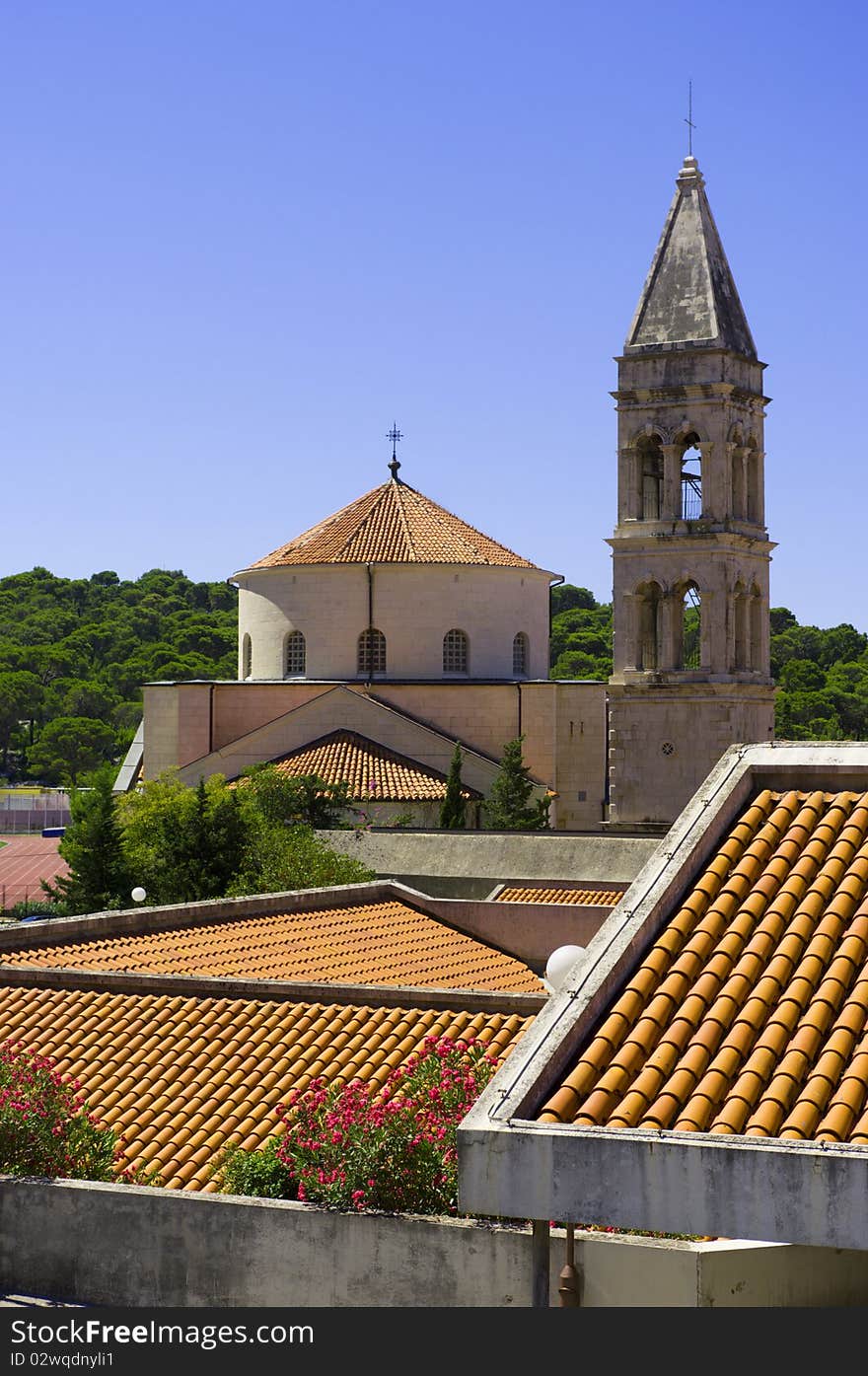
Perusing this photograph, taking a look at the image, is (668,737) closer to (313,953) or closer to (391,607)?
(391,607)

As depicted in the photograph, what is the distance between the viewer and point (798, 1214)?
7309mm

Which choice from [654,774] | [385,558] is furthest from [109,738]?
[654,774]

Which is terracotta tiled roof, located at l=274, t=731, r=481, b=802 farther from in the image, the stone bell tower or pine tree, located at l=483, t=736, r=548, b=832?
the stone bell tower

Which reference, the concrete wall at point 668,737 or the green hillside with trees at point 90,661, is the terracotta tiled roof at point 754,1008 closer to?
the concrete wall at point 668,737

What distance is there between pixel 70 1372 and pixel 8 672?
5260 inches

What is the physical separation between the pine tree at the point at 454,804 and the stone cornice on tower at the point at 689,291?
39.2ft

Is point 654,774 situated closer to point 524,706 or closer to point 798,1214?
point 524,706

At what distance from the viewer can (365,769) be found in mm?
49438

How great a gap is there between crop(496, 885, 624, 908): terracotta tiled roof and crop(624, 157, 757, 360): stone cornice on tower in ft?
61.7

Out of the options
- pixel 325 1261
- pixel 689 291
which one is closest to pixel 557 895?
pixel 689 291

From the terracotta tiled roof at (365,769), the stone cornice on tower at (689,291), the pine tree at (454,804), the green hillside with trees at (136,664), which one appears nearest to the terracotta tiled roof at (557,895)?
the pine tree at (454,804)

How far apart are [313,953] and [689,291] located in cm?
2940

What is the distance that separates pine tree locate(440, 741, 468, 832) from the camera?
47625 mm

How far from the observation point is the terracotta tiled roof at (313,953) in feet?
68.6
